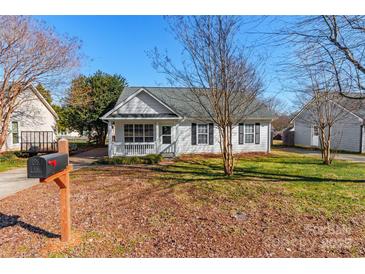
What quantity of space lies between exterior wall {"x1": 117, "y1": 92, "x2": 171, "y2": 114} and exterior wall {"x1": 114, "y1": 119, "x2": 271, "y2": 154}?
Answer: 0.74m

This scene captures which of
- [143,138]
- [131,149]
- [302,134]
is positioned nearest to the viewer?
[131,149]

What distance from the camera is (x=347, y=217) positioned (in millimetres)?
4617

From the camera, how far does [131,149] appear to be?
14758mm

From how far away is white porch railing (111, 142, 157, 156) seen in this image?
14.6 meters

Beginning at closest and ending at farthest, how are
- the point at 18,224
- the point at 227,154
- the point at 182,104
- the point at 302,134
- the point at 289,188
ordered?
the point at 18,224 < the point at 289,188 < the point at 227,154 < the point at 182,104 < the point at 302,134

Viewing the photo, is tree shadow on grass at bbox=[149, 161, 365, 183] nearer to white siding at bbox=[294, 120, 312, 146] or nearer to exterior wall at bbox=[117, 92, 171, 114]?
exterior wall at bbox=[117, 92, 171, 114]

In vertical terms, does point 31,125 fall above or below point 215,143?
above

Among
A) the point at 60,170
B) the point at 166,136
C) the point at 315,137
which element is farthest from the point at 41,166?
the point at 315,137

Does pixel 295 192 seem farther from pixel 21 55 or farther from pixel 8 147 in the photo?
pixel 8 147

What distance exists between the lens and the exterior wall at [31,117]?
Answer: 57.9 feet

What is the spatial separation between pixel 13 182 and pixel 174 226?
7.22 metres

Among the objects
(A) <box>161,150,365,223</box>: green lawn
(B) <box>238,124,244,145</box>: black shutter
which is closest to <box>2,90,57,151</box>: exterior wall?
(A) <box>161,150,365,223</box>: green lawn

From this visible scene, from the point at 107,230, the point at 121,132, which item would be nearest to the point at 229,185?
the point at 107,230

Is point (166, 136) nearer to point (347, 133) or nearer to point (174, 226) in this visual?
point (174, 226)
